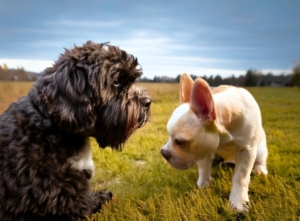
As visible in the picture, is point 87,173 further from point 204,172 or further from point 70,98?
point 204,172

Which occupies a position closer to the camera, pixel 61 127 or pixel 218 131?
pixel 61 127

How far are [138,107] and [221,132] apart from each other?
493mm

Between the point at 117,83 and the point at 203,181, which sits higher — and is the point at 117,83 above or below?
above

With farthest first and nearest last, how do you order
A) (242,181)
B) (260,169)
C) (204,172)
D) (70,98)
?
(260,169) → (204,172) → (242,181) → (70,98)

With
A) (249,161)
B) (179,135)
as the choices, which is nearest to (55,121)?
(179,135)

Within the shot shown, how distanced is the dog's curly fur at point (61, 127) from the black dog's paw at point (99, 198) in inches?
8.2

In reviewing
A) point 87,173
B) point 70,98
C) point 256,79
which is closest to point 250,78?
point 256,79

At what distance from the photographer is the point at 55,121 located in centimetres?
186

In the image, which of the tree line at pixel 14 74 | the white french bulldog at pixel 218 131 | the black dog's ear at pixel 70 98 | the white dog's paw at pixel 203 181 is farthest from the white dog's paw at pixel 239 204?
the tree line at pixel 14 74

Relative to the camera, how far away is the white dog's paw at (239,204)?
206 cm

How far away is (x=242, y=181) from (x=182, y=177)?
600 mm

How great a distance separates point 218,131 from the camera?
2.07m

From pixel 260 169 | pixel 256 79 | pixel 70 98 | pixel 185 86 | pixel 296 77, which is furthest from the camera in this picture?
pixel 256 79

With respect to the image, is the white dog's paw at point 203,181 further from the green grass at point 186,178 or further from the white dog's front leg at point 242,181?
the white dog's front leg at point 242,181
